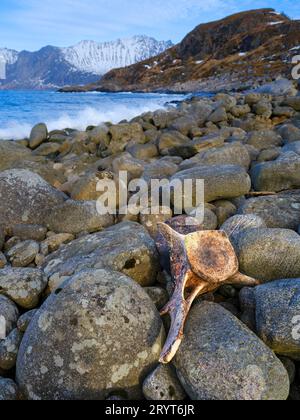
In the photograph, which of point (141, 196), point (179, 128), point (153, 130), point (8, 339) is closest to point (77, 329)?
point (8, 339)

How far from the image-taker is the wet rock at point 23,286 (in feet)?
11.4

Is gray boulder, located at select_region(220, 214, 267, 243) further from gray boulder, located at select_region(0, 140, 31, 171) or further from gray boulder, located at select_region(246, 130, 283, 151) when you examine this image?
gray boulder, located at select_region(0, 140, 31, 171)

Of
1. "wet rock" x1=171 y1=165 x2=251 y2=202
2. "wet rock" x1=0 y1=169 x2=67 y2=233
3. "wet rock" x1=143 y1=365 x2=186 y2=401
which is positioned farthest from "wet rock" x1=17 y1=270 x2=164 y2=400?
"wet rock" x1=0 y1=169 x2=67 y2=233

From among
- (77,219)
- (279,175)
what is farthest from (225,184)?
(77,219)

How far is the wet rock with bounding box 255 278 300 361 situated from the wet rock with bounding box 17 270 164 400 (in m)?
0.76

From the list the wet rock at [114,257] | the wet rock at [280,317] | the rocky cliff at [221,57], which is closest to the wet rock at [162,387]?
the wet rock at [280,317]

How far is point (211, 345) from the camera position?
2.67 m

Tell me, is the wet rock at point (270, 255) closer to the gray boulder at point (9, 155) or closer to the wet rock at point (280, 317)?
the wet rock at point (280, 317)

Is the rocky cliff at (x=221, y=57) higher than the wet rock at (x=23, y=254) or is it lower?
higher

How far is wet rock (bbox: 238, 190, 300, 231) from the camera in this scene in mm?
4438

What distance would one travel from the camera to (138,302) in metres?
2.92

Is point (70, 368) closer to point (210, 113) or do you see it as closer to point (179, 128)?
point (179, 128)

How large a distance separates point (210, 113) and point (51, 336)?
11.7 m

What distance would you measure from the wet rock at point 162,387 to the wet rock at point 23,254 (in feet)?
7.97
